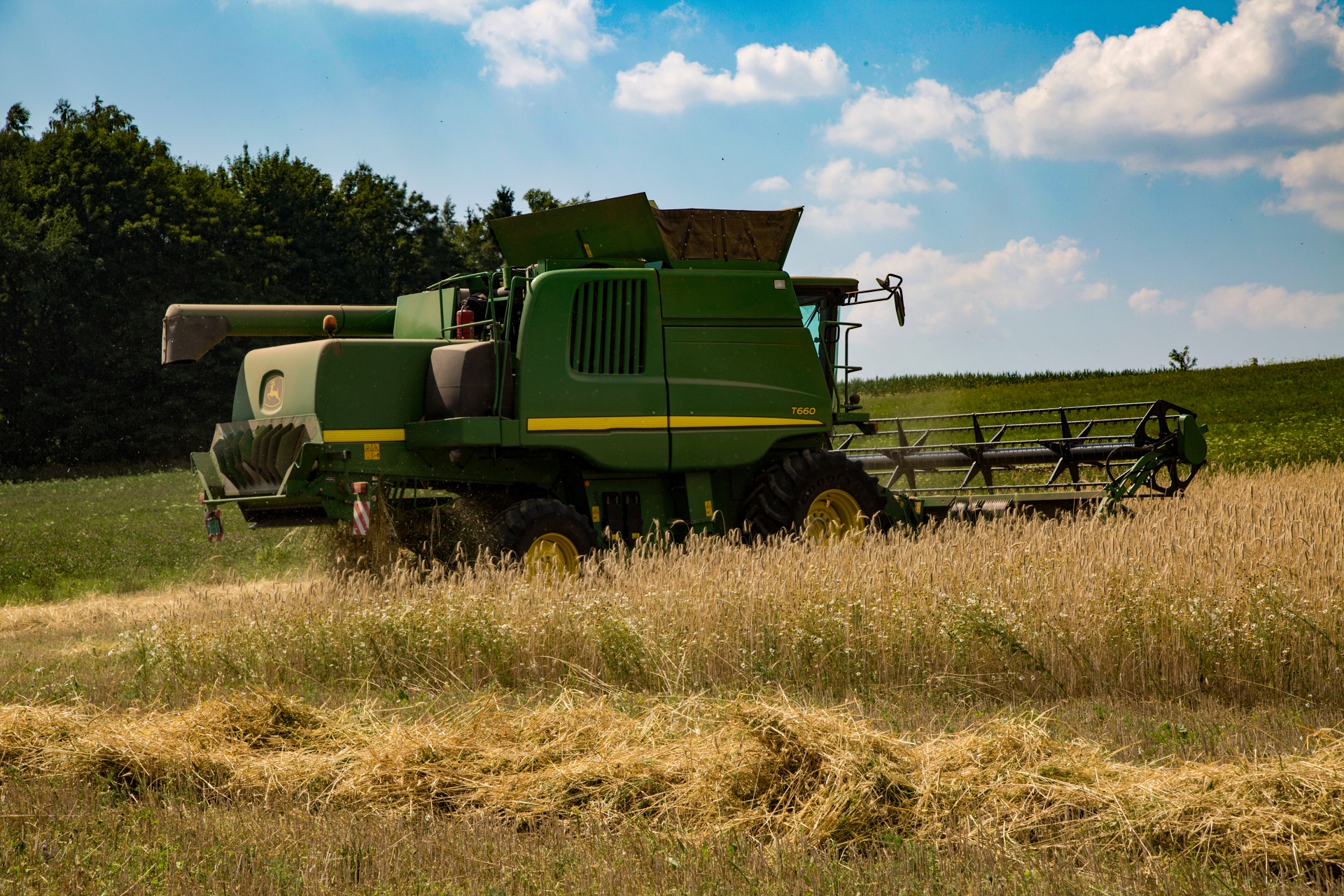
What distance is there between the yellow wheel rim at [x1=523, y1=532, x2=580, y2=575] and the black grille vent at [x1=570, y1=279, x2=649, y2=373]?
52.6 inches

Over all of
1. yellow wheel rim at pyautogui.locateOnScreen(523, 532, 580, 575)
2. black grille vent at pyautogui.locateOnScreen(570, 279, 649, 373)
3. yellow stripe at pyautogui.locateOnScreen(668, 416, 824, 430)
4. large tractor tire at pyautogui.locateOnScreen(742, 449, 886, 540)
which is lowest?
yellow wheel rim at pyautogui.locateOnScreen(523, 532, 580, 575)

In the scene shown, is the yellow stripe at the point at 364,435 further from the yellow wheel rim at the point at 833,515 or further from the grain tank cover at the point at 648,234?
the yellow wheel rim at the point at 833,515

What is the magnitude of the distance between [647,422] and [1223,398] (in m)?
27.8

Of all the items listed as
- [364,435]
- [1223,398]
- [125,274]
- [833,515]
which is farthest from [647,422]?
[125,274]

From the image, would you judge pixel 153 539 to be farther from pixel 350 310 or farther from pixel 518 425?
pixel 518 425

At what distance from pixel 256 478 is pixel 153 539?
835cm

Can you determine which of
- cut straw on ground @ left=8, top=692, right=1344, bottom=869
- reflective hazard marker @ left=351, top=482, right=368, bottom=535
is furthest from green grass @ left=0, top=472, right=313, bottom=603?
cut straw on ground @ left=8, top=692, right=1344, bottom=869

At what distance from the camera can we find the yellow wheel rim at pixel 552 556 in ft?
26.8

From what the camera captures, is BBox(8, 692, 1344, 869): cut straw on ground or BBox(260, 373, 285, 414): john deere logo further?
BBox(260, 373, 285, 414): john deere logo

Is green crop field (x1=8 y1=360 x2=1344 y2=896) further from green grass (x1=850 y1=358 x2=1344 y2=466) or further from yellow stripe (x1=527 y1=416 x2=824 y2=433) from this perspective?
green grass (x1=850 y1=358 x2=1344 y2=466)

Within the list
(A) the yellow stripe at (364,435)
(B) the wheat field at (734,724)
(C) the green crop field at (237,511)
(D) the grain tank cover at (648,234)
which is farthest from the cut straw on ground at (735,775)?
(D) the grain tank cover at (648,234)

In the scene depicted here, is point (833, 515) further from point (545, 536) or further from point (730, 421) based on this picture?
point (545, 536)

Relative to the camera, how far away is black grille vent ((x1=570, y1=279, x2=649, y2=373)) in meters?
8.88

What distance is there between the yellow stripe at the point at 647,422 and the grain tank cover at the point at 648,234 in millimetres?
1322
